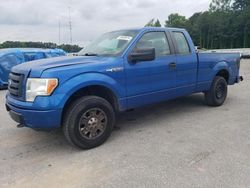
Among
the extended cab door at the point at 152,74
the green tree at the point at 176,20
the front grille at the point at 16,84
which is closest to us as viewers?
the front grille at the point at 16,84

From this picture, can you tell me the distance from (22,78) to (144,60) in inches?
76.7

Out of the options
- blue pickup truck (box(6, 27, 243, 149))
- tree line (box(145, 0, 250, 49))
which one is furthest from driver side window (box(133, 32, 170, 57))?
tree line (box(145, 0, 250, 49))

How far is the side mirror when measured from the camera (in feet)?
17.1

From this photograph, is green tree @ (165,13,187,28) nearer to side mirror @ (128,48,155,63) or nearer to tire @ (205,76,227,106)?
tire @ (205,76,227,106)

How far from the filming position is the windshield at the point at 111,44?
216 inches

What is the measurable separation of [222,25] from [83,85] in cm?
7425

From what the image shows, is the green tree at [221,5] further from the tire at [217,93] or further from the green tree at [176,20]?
the tire at [217,93]

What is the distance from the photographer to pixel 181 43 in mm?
6449

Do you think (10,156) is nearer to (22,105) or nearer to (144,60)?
(22,105)

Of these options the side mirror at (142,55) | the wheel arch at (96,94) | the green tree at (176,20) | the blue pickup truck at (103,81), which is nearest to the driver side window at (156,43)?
the blue pickup truck at (103,81)

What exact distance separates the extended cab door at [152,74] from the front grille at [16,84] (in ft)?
5.45

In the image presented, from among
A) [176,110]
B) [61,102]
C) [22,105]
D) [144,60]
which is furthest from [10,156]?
[176,110]

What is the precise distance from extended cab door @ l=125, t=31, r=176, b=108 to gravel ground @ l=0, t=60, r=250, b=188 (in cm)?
58

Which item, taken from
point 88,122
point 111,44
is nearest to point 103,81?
point 88,122
